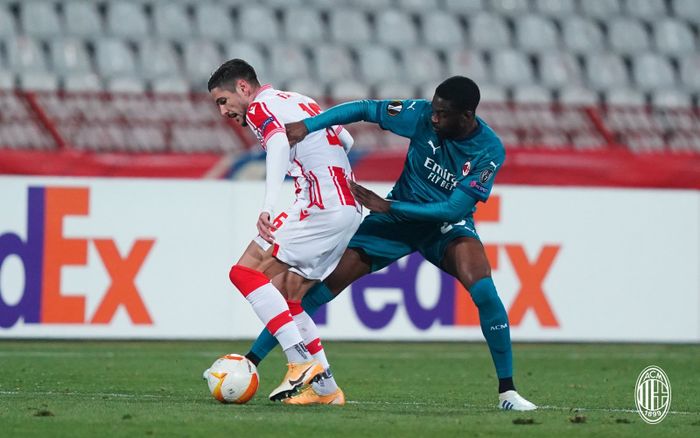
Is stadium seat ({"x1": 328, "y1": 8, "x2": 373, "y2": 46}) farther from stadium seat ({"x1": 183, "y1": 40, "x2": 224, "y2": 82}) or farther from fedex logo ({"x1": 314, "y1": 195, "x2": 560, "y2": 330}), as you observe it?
fedex logo ({"x1": 314, "y1": 195, "x2": 560, "y2": 330})

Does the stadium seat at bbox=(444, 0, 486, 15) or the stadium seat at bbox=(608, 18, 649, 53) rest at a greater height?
the stadium seat at bbox=(444, 0, 486, 15)

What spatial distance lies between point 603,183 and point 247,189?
3.60 meters

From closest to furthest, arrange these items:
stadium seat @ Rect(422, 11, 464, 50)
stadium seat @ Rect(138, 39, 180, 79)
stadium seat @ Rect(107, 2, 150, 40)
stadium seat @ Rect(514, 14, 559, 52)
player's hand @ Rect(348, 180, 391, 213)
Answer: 1. player's hand @ Rect(348, 180, 391, 213)
2. stadium seat @ Rect(138, 39, 180, 79)
3. stadium seat @ Rect(107, 2, 150, 40)
4. stadium seat @ Rect(422, 11, 464, 50)
5. stadium seat @ Rect(514, 14, 559, 52)

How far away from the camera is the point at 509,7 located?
18.1 m

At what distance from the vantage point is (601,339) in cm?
1277

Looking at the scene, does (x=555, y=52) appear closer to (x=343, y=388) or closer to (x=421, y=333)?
(x=421, y=333)

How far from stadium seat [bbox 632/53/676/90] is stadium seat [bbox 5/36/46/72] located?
317 inches

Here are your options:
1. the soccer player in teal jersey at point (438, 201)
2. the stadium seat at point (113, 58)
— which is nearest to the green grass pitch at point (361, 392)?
the soccer player in teal jersey at point (438, 201)

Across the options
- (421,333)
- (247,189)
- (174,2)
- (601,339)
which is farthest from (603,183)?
(174,2)

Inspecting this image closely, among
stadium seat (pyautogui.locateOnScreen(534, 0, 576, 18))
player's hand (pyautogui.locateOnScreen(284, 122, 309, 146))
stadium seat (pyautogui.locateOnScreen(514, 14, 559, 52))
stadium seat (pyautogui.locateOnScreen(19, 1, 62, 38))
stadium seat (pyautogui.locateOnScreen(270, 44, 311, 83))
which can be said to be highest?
stadium seat (pyautogui.locateOnScreen(534, 0, 576, 18))

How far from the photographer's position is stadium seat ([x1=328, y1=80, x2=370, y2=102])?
1555cm

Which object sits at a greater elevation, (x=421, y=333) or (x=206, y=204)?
(x=206, y=204)

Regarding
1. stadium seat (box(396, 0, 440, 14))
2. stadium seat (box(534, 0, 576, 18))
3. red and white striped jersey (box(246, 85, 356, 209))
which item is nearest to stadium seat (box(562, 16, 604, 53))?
stadium seat (box(534, 0, 576, 18))

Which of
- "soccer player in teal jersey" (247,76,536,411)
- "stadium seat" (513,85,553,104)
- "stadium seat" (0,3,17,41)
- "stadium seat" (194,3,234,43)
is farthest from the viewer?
"stadium seat" (513,85,553,104)
